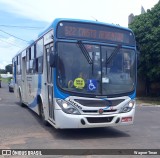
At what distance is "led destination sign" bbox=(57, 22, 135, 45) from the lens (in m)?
9.41

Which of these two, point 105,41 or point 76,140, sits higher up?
point 105,41

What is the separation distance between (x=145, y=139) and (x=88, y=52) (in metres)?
2.95

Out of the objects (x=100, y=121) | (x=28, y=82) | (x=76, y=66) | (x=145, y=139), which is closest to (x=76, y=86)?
(x=76, y=66)

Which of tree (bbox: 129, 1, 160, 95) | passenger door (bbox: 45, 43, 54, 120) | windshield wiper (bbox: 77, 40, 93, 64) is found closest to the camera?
windshield wiper (bbox: 77, 40, 93, 64)

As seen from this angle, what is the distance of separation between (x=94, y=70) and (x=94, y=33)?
114cm

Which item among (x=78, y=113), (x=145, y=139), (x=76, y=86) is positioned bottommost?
(x=145, y=139)

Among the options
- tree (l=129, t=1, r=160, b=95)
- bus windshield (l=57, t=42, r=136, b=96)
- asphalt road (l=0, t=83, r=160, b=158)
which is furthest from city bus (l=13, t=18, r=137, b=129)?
tree (l=129, t=1, r=160, b=95)

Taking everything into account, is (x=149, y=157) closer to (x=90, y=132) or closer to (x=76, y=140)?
(x=76, y=140)

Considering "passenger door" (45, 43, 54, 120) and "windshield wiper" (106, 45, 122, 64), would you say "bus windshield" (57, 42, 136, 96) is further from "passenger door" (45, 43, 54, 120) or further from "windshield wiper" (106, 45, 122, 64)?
"passenger door" (45, 43, 54, 120)

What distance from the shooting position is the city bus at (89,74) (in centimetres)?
909

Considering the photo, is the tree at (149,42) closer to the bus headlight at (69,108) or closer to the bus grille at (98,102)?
the bus grille at (98,102)

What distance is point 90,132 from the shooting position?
34.2 ft

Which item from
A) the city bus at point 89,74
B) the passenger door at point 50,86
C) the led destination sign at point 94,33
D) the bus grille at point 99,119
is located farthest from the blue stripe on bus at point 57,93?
the led destination sign at point 94,33

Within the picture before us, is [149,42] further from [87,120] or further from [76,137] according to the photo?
[87,120]
